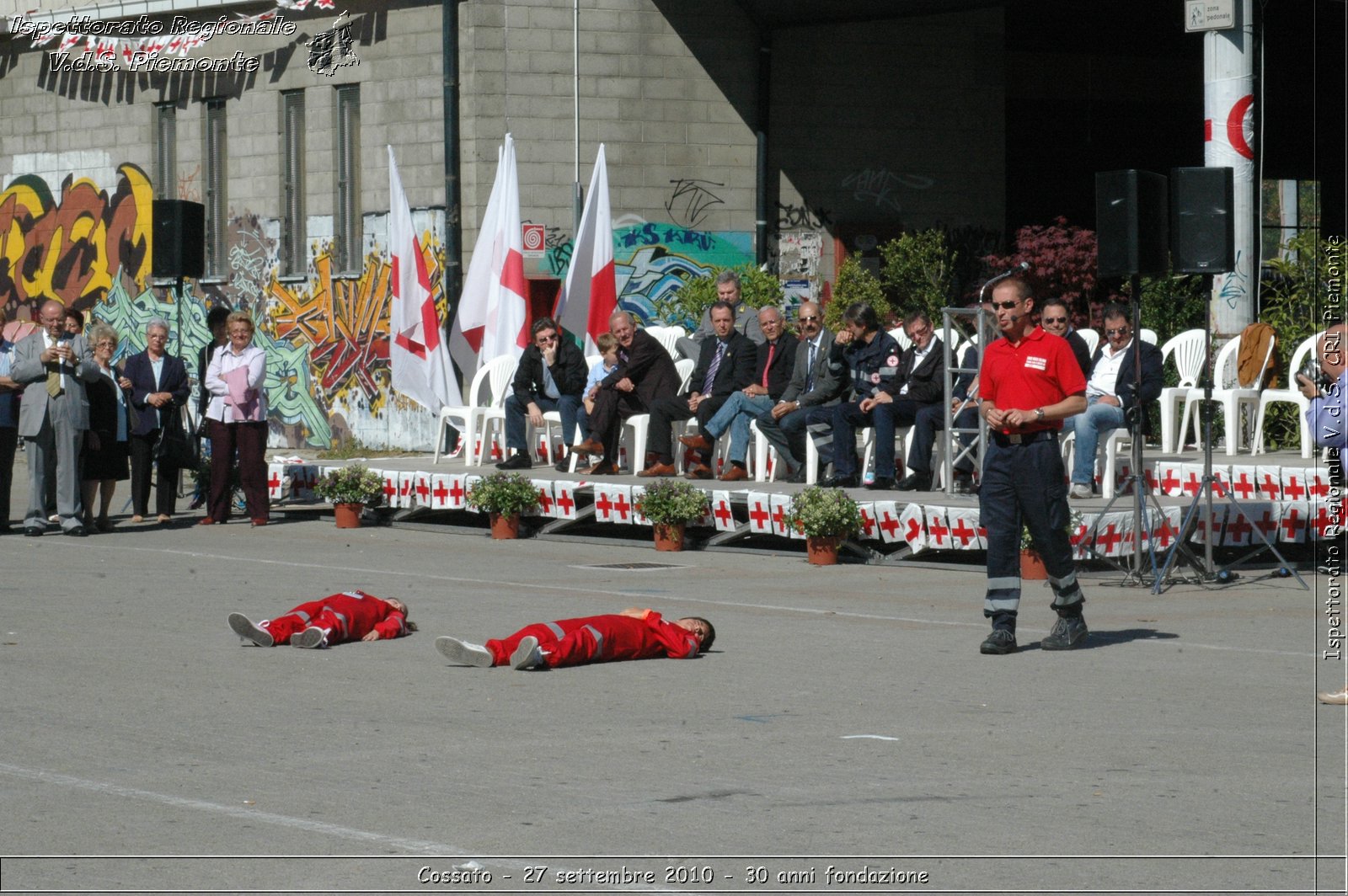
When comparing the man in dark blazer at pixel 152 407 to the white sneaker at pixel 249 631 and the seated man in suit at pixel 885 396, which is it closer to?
the seated man in suit at pixel 885 396

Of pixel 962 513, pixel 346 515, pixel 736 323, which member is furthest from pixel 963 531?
pixel 346 515

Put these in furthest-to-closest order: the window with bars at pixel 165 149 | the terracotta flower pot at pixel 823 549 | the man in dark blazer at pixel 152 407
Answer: the window with bars at pixel 165 149
the man in dark blazer at pixel 152 407
the terracotta flower pot at pixel 823 549

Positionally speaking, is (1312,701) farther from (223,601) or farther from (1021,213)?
(1021,213)

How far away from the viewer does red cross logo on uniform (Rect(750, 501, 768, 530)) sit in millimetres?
15281

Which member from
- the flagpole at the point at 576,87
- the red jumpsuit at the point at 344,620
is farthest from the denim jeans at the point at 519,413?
the red jumpsuit at the point at 344,620

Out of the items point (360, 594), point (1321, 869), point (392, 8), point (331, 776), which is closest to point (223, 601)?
point (360, 594)

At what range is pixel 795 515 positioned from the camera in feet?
48.2

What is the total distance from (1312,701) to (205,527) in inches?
471

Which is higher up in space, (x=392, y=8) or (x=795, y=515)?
(x=392, y=8)

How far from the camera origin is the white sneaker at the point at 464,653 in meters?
9.41

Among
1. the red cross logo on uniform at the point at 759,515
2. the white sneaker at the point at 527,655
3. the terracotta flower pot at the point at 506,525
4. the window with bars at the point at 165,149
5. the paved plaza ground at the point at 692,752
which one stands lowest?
the paved plaza ground at the point at 692,752

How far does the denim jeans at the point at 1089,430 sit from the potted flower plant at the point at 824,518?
5.77ft

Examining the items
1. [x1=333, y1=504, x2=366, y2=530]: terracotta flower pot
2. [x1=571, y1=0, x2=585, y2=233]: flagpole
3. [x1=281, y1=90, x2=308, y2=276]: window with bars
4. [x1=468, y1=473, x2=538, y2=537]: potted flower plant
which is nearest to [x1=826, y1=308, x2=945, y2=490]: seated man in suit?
[x1=468, y1=473, x2=538, y2=537]: potted flower plant

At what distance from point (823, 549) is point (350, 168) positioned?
43.2 feet
